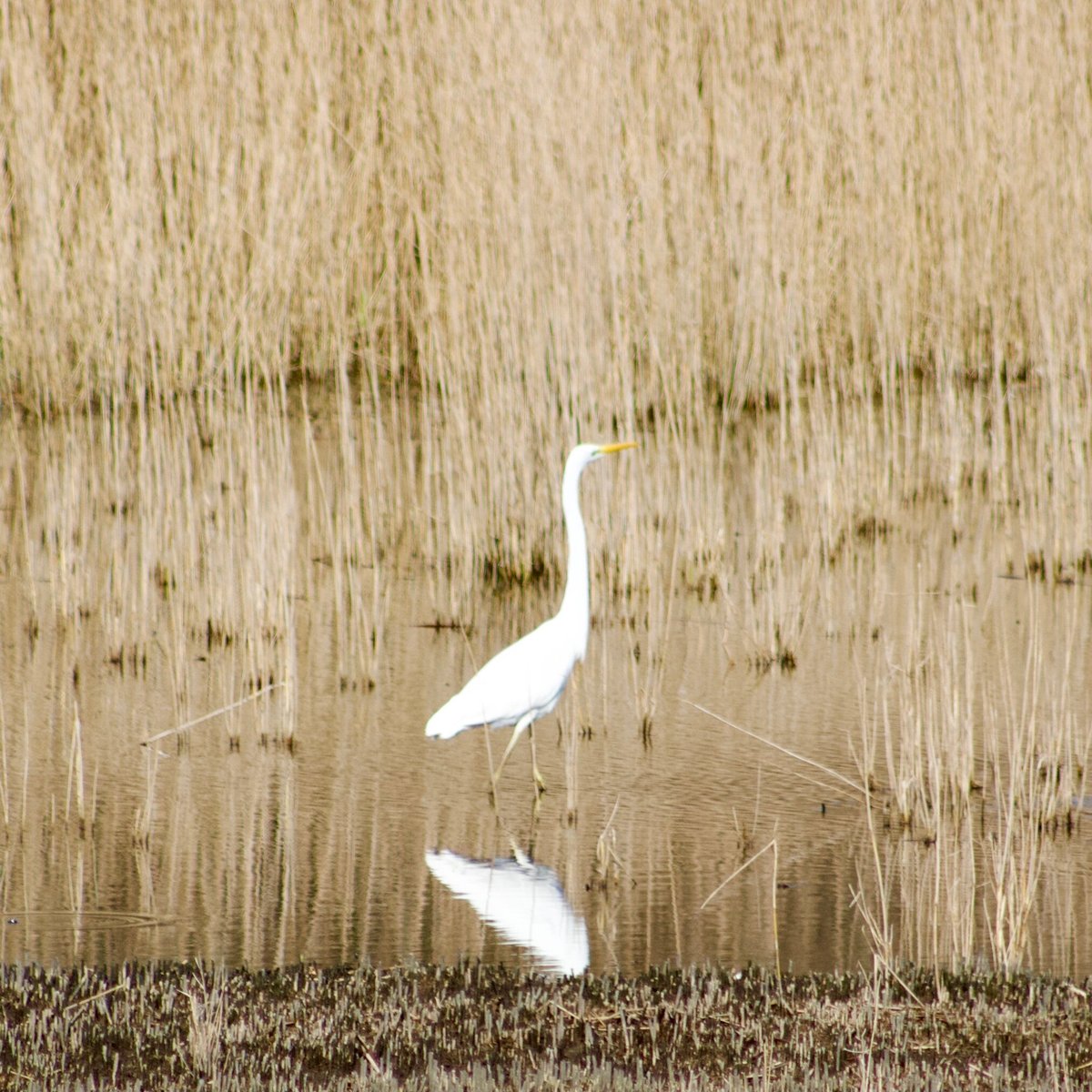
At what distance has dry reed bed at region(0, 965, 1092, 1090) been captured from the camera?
3.63m

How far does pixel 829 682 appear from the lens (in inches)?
289

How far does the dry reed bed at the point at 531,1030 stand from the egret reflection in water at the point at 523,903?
36 centimetres

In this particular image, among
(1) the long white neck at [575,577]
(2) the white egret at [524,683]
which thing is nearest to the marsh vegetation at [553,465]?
(2) the white egret at [524,683]

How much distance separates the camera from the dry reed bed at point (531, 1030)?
3.63m

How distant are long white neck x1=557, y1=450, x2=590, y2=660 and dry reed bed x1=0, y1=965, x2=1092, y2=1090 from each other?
6.79 ft

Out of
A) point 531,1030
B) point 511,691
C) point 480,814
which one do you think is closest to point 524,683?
point 511,691

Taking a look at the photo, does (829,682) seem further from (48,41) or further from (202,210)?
(48,41)

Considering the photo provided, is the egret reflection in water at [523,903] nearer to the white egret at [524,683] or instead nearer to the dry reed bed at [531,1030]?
the dry reed bed at [531,1030]

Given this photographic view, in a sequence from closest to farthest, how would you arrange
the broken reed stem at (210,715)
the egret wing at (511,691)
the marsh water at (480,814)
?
the marsh water at (480,814)
the egret wing at (511,691)
the broken reed stem at (210,715)

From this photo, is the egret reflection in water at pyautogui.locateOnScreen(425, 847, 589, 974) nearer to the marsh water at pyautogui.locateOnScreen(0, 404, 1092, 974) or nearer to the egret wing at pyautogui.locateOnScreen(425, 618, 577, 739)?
the marsh water at pyautogui.locateOnScreen(0, 404, 1092, 974)

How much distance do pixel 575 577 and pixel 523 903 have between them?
161 cm

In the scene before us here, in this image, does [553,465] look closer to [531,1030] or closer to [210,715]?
[210,715]

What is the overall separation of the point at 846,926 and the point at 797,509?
18.5ft

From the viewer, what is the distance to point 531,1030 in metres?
3.84
